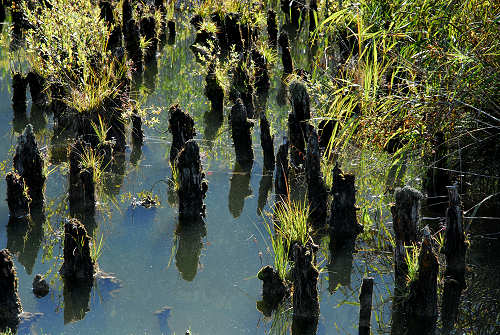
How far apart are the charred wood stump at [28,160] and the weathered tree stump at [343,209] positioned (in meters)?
2.56

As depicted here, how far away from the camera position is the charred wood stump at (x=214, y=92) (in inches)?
338

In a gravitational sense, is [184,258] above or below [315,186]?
below

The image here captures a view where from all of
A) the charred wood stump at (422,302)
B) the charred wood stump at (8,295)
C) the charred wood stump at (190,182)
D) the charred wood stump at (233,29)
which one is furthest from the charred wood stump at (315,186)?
the charred wood stump at (233,29)

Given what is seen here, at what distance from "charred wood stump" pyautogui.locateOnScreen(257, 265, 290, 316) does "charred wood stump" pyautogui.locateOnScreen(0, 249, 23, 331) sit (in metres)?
1.65

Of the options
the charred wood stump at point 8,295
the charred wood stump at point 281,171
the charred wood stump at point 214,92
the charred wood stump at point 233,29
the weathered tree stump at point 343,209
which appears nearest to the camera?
the charred wood stump at point 8,295

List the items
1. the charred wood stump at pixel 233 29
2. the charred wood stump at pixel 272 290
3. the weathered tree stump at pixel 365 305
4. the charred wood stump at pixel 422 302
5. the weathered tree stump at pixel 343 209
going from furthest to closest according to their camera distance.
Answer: the charred wood stump at pixel 233 29
the weathered tree stump at pixel 343 209
the charred wood stump at pixel 272 290
the charred wood stump at pixel 422 302
the weathered tree stump at pixel 365 305

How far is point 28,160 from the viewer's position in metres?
6.45

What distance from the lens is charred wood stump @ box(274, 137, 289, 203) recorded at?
6574 mm

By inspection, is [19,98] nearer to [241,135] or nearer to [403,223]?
[241,135]

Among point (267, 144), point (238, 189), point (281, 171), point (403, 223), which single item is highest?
point (267, 144)

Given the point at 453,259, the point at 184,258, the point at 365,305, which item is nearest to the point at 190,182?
the point at 184,258

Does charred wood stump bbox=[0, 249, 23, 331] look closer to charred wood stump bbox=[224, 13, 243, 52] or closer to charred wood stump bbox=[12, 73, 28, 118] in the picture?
charred wood stump bbox=[12, 73, 28, 118]

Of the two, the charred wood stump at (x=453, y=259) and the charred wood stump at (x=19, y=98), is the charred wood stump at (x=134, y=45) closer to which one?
the charred wood stump at (x=19, y=98)

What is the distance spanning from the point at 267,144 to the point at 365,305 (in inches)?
109
